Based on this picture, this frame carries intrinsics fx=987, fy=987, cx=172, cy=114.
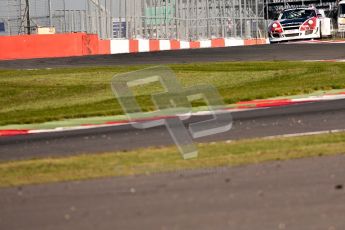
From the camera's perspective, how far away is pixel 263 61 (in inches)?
1133

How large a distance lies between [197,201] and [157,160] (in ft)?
8.76

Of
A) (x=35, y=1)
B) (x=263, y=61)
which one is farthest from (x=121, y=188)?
(x=35, y=1)

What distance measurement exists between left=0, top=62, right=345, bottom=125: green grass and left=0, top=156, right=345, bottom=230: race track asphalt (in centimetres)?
837

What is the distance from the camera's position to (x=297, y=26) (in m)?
45.3

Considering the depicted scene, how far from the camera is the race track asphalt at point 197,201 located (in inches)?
295

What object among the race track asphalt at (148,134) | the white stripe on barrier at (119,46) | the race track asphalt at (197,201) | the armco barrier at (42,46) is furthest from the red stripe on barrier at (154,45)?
the race track asphalt at (197,201)

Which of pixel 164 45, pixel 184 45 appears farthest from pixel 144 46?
pixel 184 45

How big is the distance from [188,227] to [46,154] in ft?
17.9

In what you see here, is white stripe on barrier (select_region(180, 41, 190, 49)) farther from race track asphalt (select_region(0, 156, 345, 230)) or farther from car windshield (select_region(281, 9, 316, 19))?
race track asphalt (select_region(0, 156, 345, 230))

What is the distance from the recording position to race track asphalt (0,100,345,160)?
1284cm

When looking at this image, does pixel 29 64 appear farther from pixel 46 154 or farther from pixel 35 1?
pixel 46 154

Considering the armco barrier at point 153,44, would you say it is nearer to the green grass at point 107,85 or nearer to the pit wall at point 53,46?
the pit wall at point 53,46

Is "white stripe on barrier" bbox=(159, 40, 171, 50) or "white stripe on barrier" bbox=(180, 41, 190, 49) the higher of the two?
"white stripe on barrier" bbox=(159, 40, 171, 50)

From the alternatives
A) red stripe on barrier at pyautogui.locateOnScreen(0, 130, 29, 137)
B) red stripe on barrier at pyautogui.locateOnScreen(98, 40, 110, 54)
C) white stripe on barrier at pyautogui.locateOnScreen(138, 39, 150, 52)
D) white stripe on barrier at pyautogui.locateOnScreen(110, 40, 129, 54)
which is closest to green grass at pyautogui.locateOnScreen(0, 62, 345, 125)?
red stripe on barrier at pyautogui.locateOnScreen(0, 130, 29, 137)
